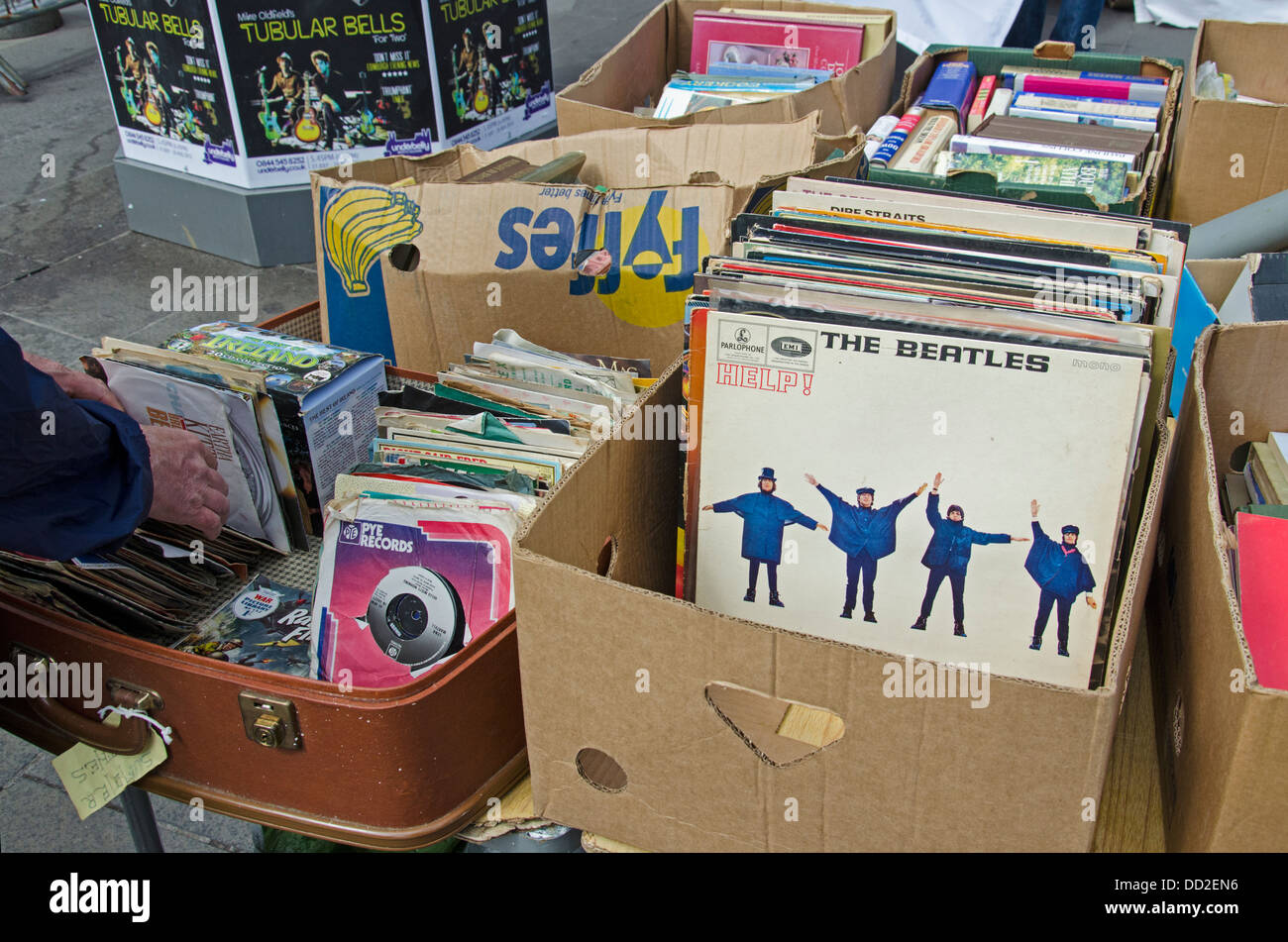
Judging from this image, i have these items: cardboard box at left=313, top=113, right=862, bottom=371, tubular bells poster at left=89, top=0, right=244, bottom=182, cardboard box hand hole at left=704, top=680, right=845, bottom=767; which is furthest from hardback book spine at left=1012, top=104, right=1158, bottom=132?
tubular bells poster at left=89, top=0, right=244, bottom=182

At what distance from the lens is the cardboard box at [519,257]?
1662 mm

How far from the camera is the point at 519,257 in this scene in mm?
1666

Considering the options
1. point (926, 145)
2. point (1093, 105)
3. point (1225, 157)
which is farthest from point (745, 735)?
point (1093, 105)

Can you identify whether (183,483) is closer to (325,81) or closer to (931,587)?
(931,587)

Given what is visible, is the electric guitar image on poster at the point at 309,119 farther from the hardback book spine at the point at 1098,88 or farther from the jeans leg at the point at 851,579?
the jeans leg at the point at 851,579

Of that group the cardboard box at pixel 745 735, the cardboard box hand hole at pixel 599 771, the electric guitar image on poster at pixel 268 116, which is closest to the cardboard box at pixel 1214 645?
the cardboard box at pixel 745 735

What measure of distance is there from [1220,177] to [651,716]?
1.58m

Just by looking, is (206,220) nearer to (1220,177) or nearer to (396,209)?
(396,209)

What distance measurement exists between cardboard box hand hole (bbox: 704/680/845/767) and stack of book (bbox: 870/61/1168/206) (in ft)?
3.12

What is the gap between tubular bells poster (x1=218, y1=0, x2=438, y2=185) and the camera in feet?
12.1

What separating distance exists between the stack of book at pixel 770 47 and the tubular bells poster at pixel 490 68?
6.04 feet

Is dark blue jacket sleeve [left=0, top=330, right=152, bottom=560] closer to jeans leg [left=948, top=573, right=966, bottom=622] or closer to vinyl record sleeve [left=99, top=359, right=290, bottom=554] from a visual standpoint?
vinyl record sleeve [left=99, top=359, right=290, bottom=554]

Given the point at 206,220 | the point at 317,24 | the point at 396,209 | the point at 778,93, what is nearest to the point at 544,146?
the point at 396,209

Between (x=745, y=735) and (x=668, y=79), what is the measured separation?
2.12 m
